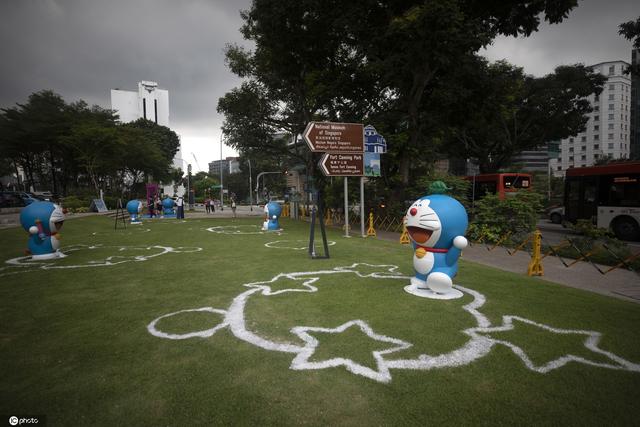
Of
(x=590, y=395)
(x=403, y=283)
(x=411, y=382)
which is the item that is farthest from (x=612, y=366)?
(x=403, y=283)

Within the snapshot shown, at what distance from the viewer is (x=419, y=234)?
21.5 feet

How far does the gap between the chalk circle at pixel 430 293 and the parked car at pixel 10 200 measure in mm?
37093

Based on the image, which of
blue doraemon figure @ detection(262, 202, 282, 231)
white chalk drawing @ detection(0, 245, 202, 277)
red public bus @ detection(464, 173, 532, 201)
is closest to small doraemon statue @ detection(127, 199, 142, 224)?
white chalk drawing @ detection(0, 245, 202, 277)

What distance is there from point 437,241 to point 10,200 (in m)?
38.5

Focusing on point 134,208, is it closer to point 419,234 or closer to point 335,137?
point 335,137

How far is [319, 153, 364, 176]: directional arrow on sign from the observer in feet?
45.9

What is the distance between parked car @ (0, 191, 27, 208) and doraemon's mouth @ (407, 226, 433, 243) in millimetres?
37107

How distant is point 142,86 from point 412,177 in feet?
264

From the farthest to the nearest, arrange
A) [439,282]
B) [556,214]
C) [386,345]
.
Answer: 1. [556,214]
2. [439,282]
3. [386,345]

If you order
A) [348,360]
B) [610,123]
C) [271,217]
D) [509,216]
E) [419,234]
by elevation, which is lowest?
[348,360]

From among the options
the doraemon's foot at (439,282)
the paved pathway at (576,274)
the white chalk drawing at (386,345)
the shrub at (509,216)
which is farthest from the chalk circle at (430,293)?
the shrub at (509,216)

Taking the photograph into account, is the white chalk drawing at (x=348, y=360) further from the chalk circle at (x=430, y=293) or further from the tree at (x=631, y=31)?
the tree at (x=631, y=31)

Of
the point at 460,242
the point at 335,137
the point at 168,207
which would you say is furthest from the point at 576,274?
the point at 168,207

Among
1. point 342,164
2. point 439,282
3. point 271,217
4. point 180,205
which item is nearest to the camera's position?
point 439,282
